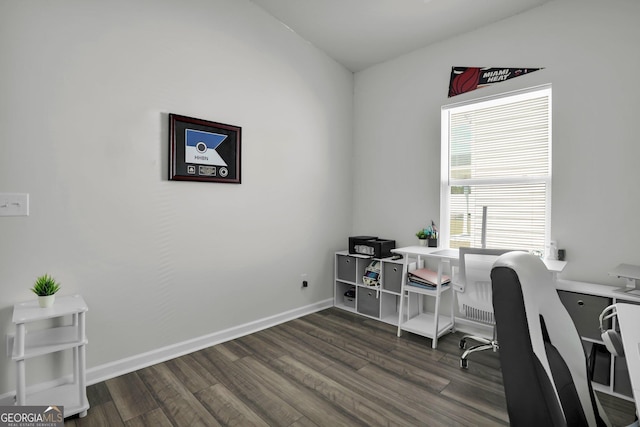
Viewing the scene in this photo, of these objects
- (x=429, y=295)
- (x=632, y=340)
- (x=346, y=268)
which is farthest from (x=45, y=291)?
(x=429, y=295)

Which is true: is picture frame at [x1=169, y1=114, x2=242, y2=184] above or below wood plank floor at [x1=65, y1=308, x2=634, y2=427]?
above

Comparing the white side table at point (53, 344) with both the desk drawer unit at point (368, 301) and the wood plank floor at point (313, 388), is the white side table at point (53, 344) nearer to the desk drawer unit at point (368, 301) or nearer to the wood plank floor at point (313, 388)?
the wood plank floor at point (313, 388)

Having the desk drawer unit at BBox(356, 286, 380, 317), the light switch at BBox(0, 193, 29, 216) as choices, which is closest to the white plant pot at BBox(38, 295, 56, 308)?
the light switch at BBox(0, 193, 29, 216)

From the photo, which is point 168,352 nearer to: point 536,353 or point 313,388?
point 313,388

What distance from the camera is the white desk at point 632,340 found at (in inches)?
33.6

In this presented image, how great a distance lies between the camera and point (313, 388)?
2207 mm

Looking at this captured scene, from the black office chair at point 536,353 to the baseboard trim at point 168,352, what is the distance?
2451 mm

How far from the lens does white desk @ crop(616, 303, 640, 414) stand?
853 millimetres

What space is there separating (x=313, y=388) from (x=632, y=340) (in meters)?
1.69

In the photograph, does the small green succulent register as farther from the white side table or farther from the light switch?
the light switch

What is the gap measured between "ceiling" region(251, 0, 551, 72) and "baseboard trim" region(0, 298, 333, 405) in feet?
9.41

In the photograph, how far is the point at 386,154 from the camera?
12.5 ft

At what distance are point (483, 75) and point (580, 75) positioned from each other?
745mm

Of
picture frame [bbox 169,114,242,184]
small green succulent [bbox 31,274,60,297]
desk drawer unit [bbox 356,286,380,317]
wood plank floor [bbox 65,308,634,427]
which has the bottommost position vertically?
wood plank floor [bbox 65,308,634,427]
